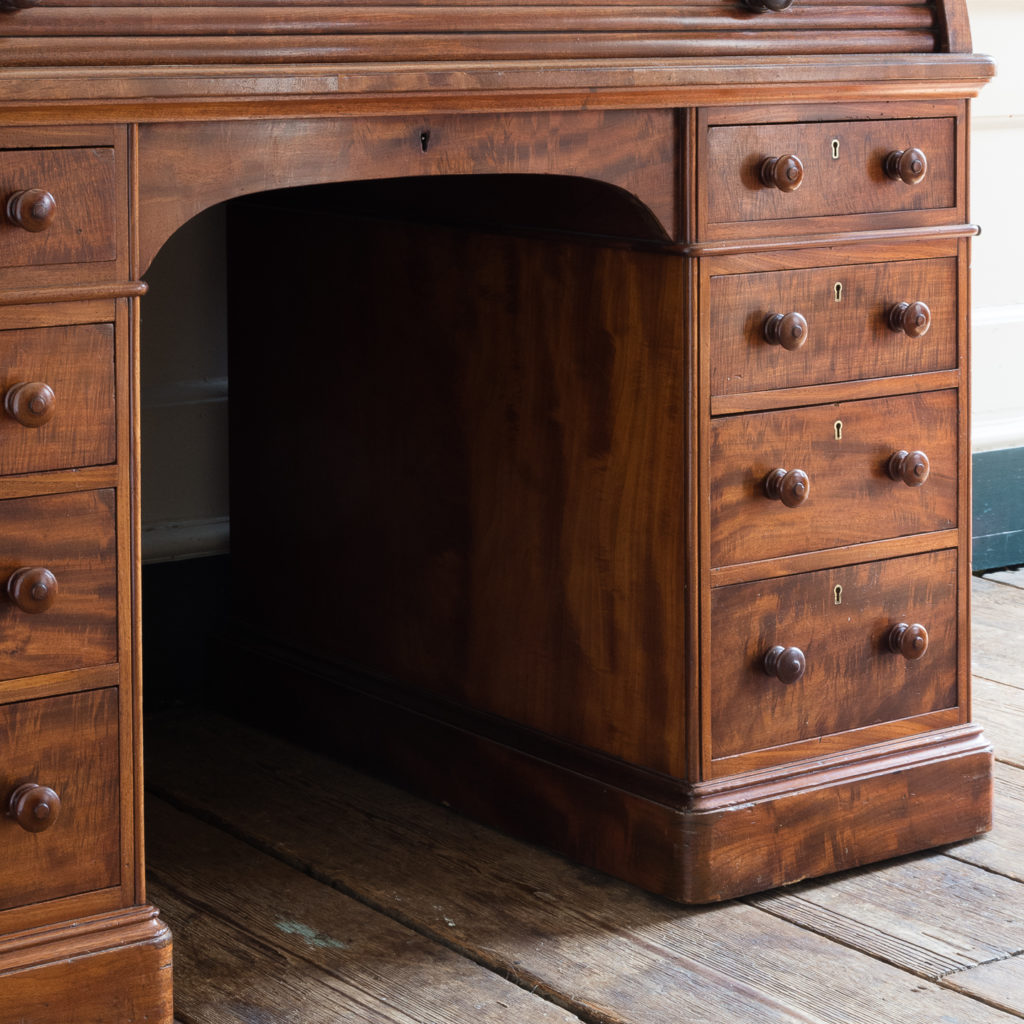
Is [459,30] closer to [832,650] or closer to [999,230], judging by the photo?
[832,650]

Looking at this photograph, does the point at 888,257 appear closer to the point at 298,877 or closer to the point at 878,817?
the point at 878,817

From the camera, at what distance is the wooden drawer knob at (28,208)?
1.43m

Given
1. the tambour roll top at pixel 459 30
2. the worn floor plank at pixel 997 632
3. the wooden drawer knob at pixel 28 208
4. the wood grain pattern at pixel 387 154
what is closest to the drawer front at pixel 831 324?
the wood grain pattern at pixel 387 154

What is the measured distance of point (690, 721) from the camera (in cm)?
187

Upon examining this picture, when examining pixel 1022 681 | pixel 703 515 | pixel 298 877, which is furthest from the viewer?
pixel 1022 681

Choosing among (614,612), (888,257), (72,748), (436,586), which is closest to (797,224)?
(888,257)

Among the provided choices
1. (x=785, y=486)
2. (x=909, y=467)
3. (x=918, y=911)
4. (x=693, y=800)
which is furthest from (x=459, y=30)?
(x=918, y=911)

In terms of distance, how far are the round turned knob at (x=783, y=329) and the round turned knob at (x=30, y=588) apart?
81cm

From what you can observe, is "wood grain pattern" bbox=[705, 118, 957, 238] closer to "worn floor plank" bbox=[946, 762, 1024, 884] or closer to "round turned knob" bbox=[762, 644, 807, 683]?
"round turned knob" bbox=[762, 644, 807, 683]

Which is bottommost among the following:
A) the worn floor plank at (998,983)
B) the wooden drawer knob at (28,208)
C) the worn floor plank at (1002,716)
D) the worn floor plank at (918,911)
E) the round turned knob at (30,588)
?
the worn floor plank at (998,983)

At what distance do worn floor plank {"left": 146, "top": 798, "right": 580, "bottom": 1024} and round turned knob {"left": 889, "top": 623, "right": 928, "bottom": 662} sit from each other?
60 centimetres

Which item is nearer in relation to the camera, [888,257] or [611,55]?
[611,55]

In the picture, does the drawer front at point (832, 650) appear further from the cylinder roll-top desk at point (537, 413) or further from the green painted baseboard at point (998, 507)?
the green painted baseboard at point (998, 507)

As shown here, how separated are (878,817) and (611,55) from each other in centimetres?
92
